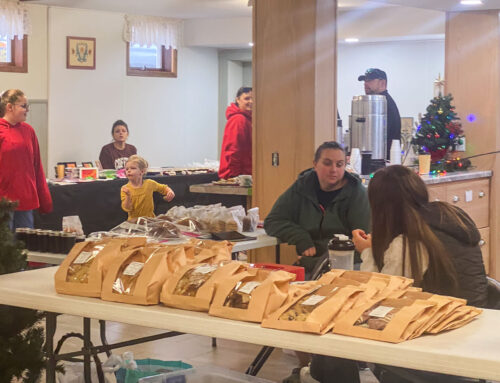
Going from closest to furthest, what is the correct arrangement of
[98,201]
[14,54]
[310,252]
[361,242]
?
[361,242] < [310,252] < [98,201] < [14,54]

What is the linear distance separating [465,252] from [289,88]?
110 inches

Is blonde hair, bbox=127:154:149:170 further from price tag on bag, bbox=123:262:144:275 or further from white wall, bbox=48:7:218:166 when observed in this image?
price tag on bag, bbox=123:262:144:275

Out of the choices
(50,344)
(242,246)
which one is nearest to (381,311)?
(50,344)

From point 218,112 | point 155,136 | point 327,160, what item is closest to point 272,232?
point 327,160

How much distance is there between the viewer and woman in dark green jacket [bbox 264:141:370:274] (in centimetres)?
459

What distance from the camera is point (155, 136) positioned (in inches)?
482

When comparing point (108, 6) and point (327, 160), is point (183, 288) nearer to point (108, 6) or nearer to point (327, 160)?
point (327, 160)

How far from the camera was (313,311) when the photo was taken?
82.6 inches

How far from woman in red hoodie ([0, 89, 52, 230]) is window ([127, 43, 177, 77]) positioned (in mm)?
5854

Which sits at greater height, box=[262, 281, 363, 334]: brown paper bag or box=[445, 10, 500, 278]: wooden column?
box=[445, 10, 500, 278]: wooden column

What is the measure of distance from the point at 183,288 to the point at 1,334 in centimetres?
81

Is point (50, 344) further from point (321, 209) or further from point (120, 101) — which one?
point (120, 101)

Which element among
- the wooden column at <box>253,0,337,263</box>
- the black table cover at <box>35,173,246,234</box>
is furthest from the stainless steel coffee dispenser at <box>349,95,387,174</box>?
the black table cover at <box>35,173,246,234</box>

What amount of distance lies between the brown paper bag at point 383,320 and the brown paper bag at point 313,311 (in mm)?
37
